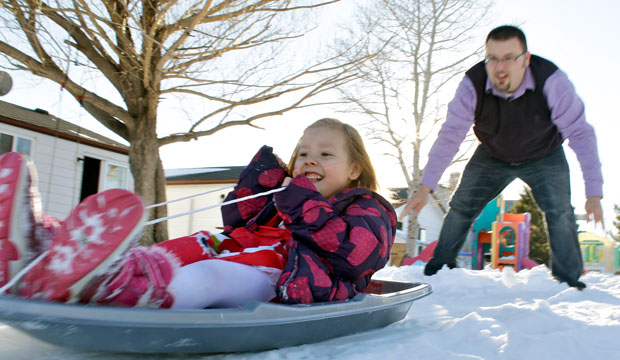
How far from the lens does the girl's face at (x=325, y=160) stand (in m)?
2.02

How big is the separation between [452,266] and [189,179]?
18.3m

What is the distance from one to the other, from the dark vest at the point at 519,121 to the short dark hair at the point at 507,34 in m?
0.19

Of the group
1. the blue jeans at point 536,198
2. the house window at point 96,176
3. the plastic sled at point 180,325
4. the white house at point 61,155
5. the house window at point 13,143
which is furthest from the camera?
the house window at point 96,176

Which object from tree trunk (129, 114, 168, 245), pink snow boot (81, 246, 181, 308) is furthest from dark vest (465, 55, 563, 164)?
tree trunk (129, 114, 168, 245)

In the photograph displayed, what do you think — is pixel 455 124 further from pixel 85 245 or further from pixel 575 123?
pixel 85 245

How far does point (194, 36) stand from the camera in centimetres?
743

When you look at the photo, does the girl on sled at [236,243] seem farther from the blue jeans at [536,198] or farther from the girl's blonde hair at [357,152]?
the blue jeans at [536,198]

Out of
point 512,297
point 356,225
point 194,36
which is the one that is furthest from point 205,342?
point 194,36

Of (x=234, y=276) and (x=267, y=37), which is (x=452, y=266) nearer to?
(x=234, y=276)

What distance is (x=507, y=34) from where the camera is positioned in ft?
8.36

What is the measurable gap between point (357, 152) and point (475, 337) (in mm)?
896

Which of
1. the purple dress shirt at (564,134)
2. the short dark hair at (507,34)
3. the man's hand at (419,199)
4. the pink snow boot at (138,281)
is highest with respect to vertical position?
the short dark hair at (507,34)

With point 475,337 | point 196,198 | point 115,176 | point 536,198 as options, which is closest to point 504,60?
point 536,198

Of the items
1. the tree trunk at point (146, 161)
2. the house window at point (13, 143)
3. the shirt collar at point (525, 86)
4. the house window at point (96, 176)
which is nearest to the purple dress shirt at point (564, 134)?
the shirt collar at point (525, 86)
